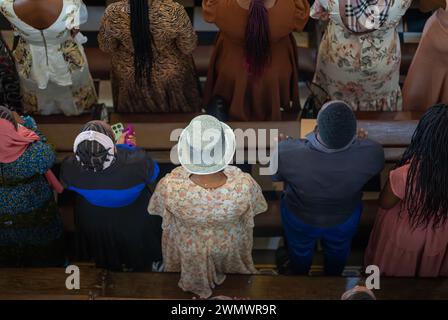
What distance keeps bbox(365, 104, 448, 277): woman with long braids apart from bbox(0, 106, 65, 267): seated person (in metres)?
1.46

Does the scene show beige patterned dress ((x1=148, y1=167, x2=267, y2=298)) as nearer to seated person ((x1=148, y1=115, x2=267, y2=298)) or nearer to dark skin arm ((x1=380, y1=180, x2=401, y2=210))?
seated person ((x1=148, y1=115, x2=267, y2=298))

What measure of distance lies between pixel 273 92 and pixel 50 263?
4.60ft

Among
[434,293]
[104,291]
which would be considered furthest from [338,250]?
[104,291]

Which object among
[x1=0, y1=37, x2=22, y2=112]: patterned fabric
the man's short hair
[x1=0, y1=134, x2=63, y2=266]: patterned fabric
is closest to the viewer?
the man's short hair

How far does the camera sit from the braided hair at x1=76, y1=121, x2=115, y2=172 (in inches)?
87.2

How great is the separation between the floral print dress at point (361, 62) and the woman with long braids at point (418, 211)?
0.70m

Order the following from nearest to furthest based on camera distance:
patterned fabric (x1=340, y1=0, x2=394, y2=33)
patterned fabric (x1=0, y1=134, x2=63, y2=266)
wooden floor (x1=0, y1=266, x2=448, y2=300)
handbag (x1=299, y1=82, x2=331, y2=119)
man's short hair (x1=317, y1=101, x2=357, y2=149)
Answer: man's short hair (x1=317, y1=101, x2=357, y2=149)
patterned fabric (x1=0, y1=134, x2=63, y2=266)
wooden floor (x1=0, y1=266, x2=448, y2=300)
patterned fabric (x1=340, y1=0, x2=394, y2=33)
handbag (x1=299, y1=82, x2=331, y2=119)

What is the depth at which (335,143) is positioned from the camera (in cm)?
222

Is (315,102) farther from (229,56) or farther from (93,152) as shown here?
(93,152)

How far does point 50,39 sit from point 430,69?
1.88 m

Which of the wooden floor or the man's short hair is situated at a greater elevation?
the man's short hair

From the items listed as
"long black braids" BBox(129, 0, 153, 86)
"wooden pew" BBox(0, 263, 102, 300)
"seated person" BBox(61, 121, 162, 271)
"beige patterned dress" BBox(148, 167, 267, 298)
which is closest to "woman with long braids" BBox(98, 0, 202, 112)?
"long black braids" BBox(129, 0, 153, 86)

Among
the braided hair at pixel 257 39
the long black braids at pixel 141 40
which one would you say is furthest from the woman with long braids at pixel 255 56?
the long black braids at pixel 141 40

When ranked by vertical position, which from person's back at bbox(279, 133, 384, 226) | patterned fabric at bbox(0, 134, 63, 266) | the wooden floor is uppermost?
person's back at bbox(279, 133, 384, 226)
